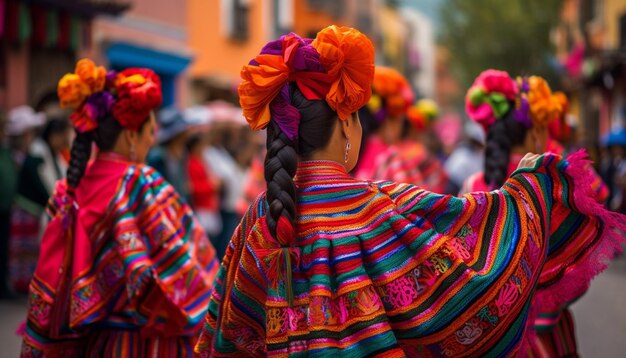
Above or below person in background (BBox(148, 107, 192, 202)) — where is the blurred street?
below

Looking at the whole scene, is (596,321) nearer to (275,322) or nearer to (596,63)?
(275,322)

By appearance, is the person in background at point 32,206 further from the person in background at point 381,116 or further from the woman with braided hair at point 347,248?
the woman with braided hair at point 347,248

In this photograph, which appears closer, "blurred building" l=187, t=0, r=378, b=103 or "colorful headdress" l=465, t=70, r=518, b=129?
"colorful headdress" l=465, t=70, r=518, b=129

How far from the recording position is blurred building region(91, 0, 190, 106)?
→ 1742 centimetres

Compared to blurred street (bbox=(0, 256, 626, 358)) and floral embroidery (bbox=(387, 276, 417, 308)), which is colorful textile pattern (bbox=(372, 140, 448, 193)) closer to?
blurred street (bbox=(0, 256, 626, 358))

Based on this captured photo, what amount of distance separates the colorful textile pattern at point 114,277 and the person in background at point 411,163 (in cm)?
306

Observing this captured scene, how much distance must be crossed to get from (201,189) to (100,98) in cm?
619

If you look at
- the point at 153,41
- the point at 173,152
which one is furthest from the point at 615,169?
the point at 153,41

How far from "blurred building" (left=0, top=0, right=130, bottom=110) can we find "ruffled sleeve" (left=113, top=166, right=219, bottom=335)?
8.26m

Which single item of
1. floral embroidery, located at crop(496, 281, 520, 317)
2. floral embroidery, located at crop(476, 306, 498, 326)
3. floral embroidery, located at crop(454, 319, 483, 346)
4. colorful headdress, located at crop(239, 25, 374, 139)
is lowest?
floral embroidery, located at crop(454, 319, 483, 346)

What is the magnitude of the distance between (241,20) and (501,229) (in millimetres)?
22803

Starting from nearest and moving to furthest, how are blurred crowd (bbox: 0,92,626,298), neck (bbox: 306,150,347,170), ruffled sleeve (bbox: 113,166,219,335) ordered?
1. neck (bbox: 306,150,347,170)
2. ruffled sleeve (bbox: 113,166,219,335)
3. blurred crowd (bbox: 0,92,626,298)

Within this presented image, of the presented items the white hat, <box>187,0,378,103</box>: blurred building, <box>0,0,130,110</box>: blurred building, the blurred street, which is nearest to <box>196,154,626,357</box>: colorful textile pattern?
the blurred street

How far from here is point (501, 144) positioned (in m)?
5.19
